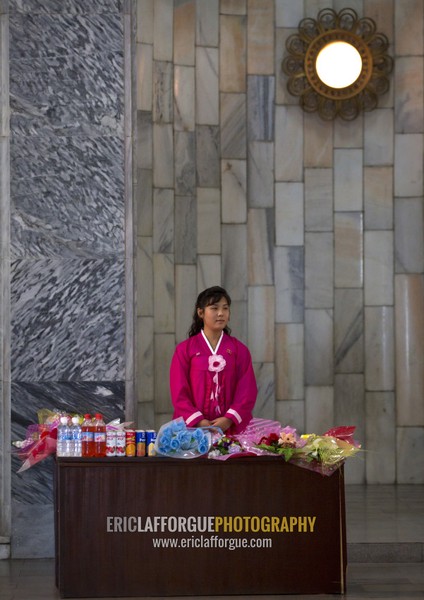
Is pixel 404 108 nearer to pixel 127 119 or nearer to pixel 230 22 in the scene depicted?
pixel 230 22

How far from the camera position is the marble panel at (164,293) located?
966 cm

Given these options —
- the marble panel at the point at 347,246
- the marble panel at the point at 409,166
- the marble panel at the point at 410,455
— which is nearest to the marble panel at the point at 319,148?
the marble panel at the point at 347,246

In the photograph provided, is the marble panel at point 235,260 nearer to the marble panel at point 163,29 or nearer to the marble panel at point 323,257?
the marble panel at point 323,257

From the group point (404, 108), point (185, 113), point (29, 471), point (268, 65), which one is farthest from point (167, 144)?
point (29, 471)

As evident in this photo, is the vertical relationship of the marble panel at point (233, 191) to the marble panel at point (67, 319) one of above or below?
above

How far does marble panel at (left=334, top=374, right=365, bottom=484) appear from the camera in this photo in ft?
32.6

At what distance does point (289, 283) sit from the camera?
32.8ft

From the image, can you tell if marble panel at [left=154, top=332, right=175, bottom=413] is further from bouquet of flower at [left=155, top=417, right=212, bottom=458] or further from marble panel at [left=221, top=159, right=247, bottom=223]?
bouquet of flower at [left=155, top=417, right=212, bottom=458]

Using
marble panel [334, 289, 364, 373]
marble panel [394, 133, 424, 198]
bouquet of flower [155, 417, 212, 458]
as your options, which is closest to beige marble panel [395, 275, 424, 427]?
marble panel [334, 289, 364, 373]

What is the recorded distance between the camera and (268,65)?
32.7ft

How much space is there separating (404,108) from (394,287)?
1.52 meters

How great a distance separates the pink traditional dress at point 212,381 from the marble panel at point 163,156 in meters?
2.77

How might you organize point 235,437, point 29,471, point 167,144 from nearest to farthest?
point 235,437
point 29,471
point 167,144

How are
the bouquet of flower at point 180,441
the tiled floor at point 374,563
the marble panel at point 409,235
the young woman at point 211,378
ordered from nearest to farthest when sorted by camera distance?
the bouquet of flower at point 180,441 < the tiled floor at point 374,563 < the young woman at point 211,378 < the marble panel at point 409,235
